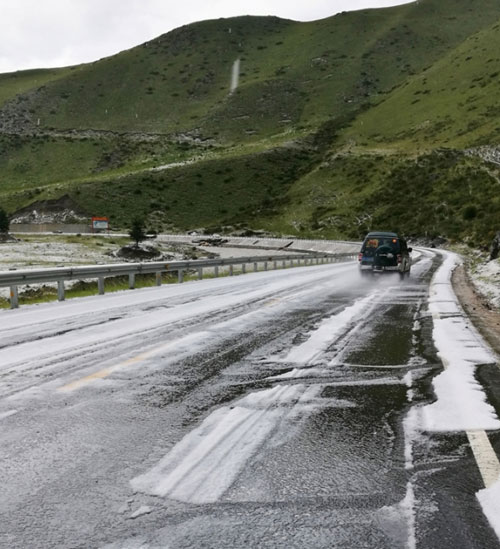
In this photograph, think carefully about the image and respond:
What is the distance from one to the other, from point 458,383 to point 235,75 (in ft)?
504

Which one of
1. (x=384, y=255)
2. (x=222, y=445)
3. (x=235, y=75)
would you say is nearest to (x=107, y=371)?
(x=222, y=445)

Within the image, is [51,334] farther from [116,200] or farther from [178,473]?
[116,200]

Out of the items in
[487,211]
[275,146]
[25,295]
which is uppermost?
[275,146]

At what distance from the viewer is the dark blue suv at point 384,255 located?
77.6 ft

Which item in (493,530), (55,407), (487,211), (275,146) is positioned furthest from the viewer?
(275,146)

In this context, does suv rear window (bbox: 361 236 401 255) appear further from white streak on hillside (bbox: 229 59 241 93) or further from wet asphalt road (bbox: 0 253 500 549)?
white streak on hillside (bbox: 229 59 241 93)

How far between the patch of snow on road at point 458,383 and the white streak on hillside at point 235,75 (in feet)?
453

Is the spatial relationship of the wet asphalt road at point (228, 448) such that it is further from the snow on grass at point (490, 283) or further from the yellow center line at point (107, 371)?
the snow on grass at point (490, 283)

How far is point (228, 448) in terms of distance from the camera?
430 cm

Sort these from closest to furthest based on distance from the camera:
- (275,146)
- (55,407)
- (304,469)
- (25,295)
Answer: (304,469) → (55,407) → (25,295) → (275,146)

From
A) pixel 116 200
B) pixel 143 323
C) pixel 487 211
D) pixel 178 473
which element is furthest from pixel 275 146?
pixel 178 473

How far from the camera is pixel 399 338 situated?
371 inches

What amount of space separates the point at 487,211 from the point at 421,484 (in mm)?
66277

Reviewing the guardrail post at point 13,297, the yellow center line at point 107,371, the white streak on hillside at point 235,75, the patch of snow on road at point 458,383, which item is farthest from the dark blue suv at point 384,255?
the white streak on hillside at point 235,75
